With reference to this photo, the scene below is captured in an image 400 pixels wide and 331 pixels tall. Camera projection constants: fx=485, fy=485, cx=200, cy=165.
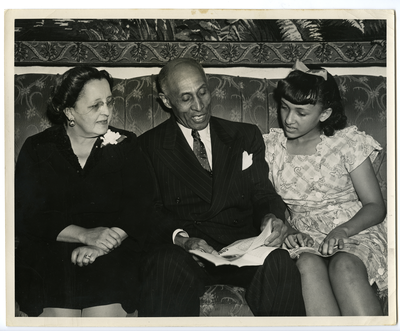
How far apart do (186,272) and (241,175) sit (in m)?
0.69

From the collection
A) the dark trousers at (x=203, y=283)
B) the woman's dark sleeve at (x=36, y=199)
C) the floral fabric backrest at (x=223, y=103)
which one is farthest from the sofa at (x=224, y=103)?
the dark trousers at (x=203, y=283)

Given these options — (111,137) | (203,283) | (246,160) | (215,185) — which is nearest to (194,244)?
(203,283)

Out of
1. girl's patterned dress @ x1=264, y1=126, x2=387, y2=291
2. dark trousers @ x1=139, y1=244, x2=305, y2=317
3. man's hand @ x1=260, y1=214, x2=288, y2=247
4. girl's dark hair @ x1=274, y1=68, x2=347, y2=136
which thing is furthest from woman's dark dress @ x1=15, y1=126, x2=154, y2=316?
girl's dark hair @ x1=274, y1=68, x2=347, y2=136

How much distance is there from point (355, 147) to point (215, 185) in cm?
91

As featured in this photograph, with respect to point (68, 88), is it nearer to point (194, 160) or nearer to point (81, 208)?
point (81, 208)

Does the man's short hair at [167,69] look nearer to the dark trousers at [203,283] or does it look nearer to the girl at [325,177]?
the girl at [325,177]

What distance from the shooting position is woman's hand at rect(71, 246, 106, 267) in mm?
2904

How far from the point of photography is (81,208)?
2.96 meters

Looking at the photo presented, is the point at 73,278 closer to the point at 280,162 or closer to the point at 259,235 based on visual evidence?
the point at 259,235

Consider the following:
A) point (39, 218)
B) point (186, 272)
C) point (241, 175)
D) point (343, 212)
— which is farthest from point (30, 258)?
point (343, 212)

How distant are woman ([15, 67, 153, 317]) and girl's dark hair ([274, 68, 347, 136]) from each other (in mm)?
1001

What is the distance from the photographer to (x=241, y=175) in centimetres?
303

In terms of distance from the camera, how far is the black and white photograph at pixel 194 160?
114 inches

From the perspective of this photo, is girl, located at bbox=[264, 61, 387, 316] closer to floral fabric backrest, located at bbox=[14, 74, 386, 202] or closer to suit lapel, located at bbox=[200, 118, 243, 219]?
floral fabric backrest, located at bbox=[14, 74, 386, 202]
